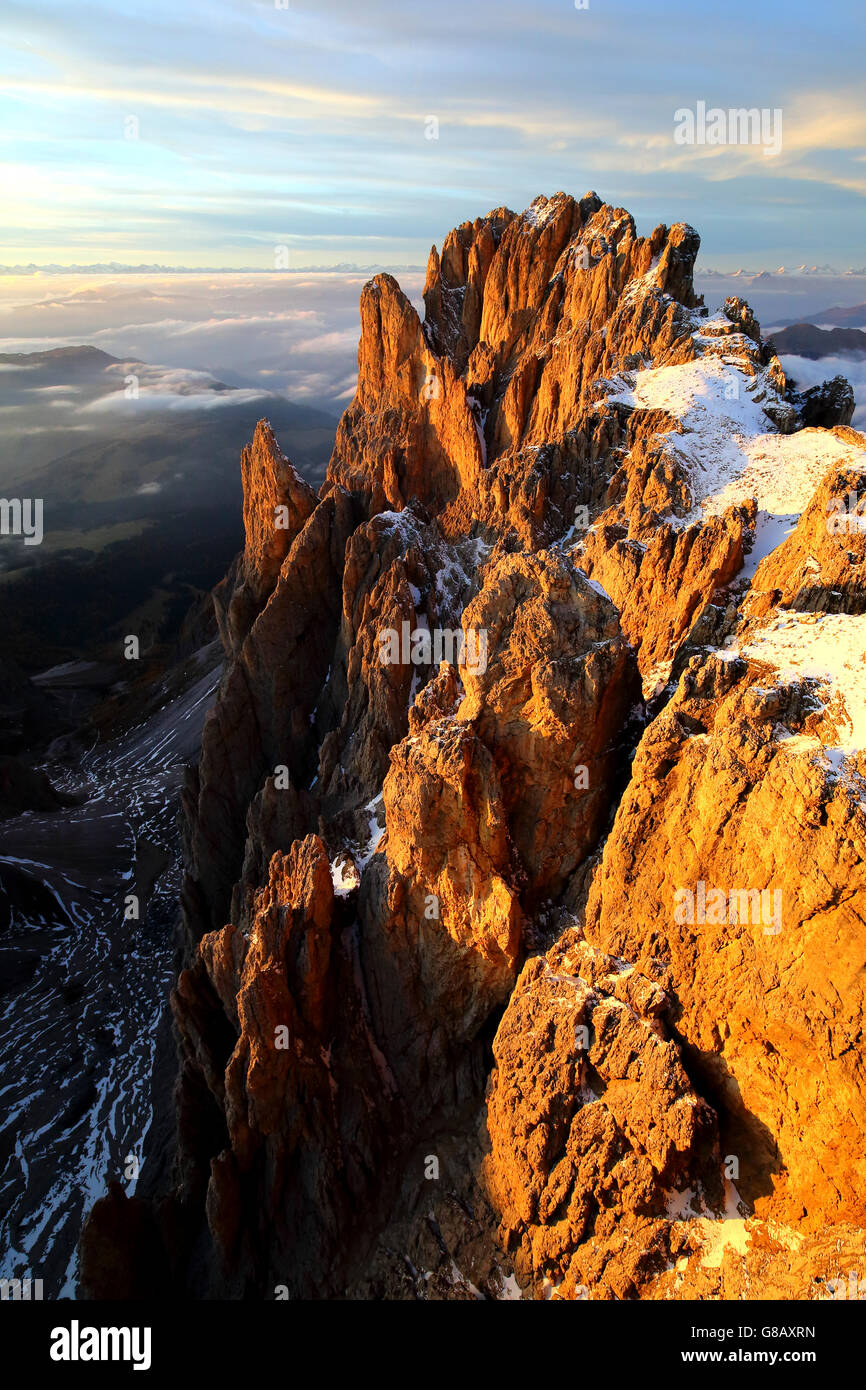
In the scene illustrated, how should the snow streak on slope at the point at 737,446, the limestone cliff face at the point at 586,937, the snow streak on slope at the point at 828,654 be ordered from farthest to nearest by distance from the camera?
the snow streak on slope at the point at 737,446
the snow streak on slope at the point at 828,654
the limestone cliff face at the point at 586,937

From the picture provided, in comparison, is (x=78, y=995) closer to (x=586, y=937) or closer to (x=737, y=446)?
(x=586, y=937)

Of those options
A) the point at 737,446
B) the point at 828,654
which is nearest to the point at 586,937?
the point at 828,654

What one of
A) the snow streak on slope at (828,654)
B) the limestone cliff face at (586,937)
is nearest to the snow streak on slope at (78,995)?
the limestone cliff face at (586,937)

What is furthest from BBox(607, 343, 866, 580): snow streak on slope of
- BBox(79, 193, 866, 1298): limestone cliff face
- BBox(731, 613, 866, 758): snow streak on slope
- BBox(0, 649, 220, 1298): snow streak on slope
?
BBox(0, 649, 220, 1298): snow streak on slope

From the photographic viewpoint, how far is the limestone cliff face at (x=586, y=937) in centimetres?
2094

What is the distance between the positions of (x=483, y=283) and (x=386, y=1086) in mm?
68436

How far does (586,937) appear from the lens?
1052 inches

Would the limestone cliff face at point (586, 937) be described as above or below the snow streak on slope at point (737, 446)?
below

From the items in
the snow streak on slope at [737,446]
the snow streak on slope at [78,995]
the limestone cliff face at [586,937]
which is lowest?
the snow streak on slope at [78,995]

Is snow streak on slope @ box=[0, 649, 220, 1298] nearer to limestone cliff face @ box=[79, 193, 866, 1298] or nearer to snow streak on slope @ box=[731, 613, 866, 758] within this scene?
limestone cliff face @ box=[79, 193, 866, 1298]

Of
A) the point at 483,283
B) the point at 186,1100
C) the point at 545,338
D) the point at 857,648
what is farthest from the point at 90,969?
the point at 483,283

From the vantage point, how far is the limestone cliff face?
20938 mm

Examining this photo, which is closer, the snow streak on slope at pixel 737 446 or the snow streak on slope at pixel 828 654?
the snow streak on slope at pixel 828 654

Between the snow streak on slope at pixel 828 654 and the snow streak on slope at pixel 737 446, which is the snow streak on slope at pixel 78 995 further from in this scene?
the snow streak on slope at pixel 737 446
